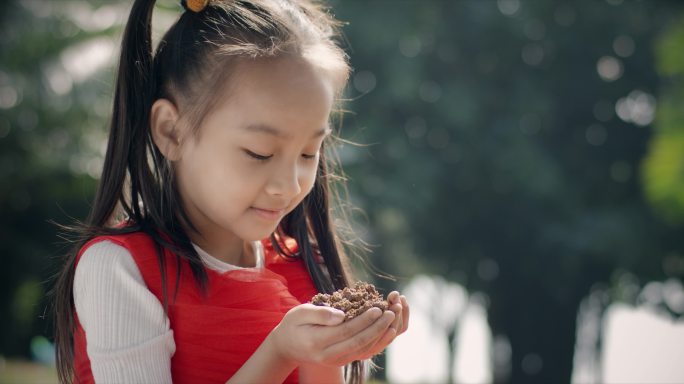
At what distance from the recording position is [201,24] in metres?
2.16

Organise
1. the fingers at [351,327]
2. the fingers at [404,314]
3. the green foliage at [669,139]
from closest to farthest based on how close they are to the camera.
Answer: the fingers at [351,327] < the fingers at [404,314] < the green foliage at [669,139]

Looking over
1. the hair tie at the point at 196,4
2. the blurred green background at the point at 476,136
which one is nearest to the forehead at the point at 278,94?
the hair tie at the point at 196,4

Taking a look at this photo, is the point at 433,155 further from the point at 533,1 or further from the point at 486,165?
the point at 533,1

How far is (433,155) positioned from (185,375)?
1072 cm

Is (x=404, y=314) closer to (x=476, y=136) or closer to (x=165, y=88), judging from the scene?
(x=165, y=88)

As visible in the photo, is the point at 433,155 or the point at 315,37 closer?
the point at 315,37

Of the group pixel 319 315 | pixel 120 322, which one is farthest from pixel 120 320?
pixel 319 315

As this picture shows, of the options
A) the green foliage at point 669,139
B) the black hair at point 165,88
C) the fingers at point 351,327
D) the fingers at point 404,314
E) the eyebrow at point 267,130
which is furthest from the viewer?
the green foliage at point 669,139

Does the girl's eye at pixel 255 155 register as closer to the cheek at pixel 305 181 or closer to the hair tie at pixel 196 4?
the cheek at pixel 305 181

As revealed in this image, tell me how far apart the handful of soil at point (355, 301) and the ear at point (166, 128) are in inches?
21.2

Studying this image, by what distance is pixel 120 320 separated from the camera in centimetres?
184

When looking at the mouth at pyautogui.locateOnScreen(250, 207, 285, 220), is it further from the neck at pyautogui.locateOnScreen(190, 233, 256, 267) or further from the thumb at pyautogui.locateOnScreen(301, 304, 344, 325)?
the thumb at pyautogui.locateOnScreen(301, 304, 344, 325)

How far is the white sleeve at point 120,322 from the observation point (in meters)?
1.83

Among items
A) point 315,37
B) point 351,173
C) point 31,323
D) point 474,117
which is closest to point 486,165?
point 474,117
